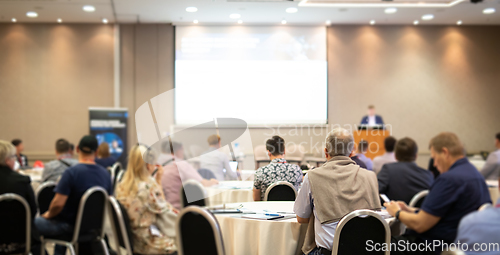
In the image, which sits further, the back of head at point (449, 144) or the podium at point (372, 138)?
the podium at point (372, 138)

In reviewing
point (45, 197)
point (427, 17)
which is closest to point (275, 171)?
point (45, 197)

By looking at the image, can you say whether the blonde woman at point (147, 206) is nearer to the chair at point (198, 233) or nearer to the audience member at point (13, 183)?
the chair at point (198, 233)

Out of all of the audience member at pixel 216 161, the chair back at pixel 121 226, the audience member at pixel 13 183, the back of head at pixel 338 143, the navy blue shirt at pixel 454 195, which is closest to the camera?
the audience member at pixel 216 161

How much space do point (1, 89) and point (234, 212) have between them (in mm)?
10367

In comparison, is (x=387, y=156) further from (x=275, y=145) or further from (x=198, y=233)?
(x=198, y=233)

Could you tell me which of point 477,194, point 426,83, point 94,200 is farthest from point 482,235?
point 426,83

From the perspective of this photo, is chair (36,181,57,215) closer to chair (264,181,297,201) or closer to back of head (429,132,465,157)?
chair (264,181,297,201)

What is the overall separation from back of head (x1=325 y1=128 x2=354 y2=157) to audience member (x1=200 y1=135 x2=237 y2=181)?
0.72m

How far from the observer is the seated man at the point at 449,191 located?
1584 millimetres

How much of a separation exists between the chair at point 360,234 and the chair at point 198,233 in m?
0.81

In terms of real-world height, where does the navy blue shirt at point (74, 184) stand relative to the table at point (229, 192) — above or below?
below

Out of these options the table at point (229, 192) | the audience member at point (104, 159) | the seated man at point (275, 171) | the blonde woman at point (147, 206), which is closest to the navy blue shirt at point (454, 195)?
the seated man at point (275, 171)

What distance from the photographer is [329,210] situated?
2014 mm

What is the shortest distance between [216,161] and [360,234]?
113cm
